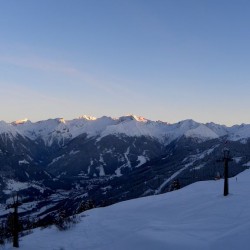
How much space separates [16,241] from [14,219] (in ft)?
8.42

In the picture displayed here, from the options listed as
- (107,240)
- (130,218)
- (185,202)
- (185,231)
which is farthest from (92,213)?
(185,231)

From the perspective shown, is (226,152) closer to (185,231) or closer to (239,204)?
(239,204)

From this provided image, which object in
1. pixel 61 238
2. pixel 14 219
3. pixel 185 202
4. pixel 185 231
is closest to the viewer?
pixel 185 231

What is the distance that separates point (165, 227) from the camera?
33250 millimetres

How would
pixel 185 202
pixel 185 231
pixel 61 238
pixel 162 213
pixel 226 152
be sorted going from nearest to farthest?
pixel 185 231, pixel 61 238, pixel 162 213, pixel 185 202, pixel 226 152

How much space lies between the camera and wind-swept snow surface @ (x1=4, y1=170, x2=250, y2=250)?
27.7m

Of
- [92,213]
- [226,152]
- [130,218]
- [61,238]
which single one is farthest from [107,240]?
[226,152]

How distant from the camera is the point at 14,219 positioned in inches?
1522

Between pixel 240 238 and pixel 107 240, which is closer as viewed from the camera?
pixel 240 238

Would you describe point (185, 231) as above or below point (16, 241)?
above

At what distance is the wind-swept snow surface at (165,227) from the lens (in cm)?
2767

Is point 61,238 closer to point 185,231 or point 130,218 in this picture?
point 130,218

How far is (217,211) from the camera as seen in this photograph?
37125mm

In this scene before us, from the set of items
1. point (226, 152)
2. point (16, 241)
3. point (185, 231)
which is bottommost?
point (16, 241)
